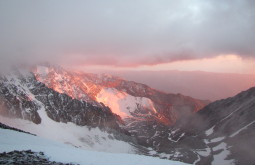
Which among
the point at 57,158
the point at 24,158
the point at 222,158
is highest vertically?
the point at 24,158

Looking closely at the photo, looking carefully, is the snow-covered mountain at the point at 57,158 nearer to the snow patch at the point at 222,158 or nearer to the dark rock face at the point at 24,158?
the dark rock face at the point at 24,158

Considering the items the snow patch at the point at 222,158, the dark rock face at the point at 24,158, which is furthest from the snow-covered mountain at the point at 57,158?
the snow patch at the point at 222,158

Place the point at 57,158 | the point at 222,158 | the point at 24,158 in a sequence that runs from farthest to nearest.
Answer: the point at 222,158 < the point at 57,158 < the point at 24,158

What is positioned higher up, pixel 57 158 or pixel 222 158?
pixel 57 158

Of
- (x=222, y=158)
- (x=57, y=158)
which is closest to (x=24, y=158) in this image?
(x=57, y=158)

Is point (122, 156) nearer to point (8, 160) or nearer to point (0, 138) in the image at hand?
point (8, 160)

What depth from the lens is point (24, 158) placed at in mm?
31484

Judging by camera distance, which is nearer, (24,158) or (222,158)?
(24,158)

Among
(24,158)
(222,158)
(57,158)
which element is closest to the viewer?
(24,158)

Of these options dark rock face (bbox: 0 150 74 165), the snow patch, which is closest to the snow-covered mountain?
dark rock face (bbox: 0 150 74 165)

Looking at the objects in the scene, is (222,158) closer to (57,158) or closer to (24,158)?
(57,158)

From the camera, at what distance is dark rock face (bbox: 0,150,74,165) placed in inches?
1174

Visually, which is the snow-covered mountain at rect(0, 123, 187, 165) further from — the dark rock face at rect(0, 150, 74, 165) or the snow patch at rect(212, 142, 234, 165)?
the snow patch at rect(212, 142, 234, 165)

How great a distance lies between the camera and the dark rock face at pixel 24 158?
29.8 meters
